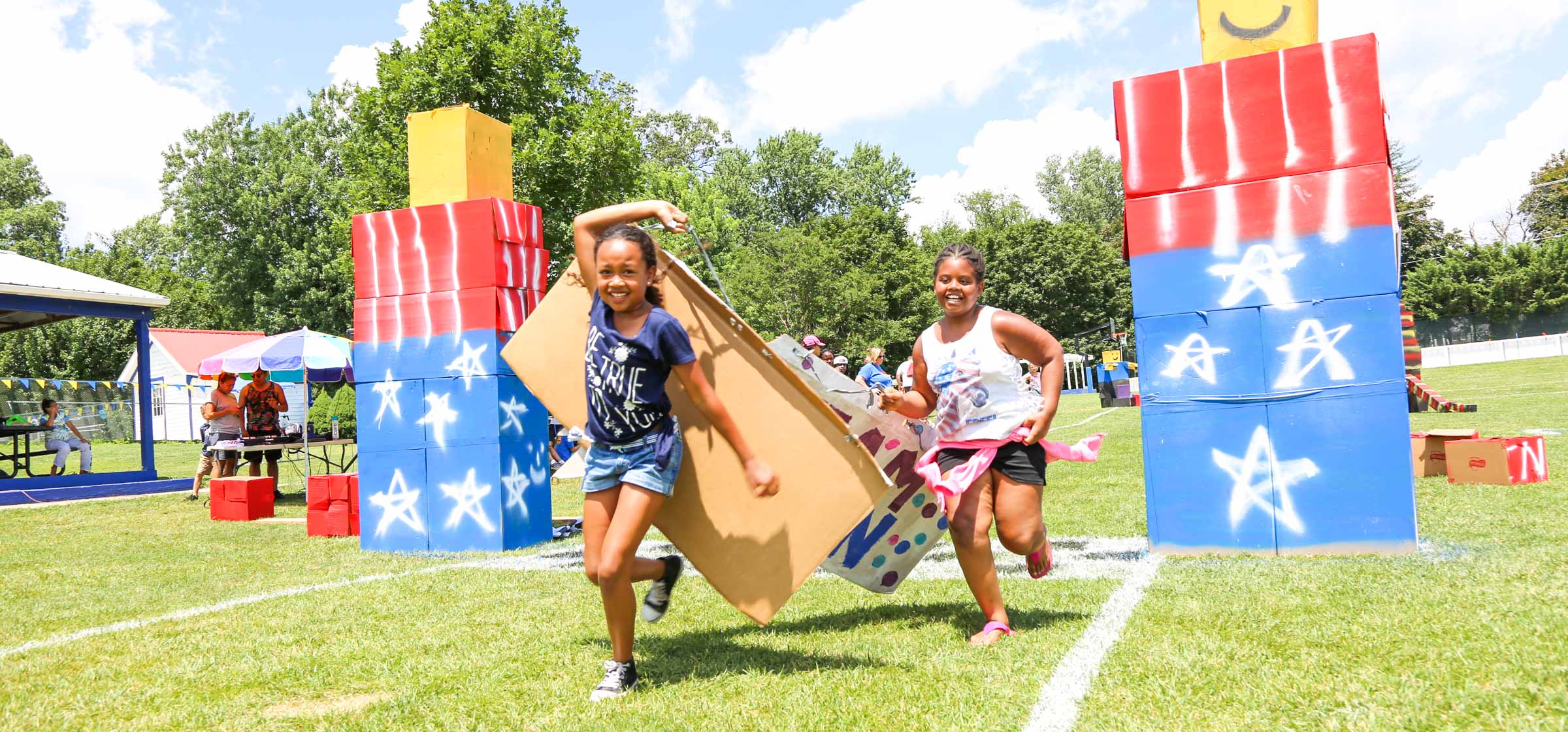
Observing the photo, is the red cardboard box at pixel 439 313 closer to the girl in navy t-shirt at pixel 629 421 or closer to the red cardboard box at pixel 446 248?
the red cardboard box at pixel 446 248

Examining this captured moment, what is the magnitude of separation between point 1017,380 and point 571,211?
23927mm

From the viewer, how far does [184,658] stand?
4926mm

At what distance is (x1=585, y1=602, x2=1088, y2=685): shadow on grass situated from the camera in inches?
173

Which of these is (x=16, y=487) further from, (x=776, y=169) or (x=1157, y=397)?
(x=776, y=169)

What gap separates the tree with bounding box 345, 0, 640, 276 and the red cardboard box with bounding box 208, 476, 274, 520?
1500 centimetres

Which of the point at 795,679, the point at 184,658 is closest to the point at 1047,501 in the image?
the point at 795,679

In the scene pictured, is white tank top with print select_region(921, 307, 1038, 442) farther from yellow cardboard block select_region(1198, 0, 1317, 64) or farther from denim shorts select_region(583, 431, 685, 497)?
yellow cardboard block select_region(1198, 0, 1317, 64)

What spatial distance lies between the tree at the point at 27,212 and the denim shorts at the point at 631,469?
6221cm

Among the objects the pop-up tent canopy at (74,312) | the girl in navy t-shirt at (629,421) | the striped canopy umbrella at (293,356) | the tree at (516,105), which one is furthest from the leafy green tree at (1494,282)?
the girl in navy t-shirt at (629,421)

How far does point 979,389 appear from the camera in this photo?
4887 millimetres

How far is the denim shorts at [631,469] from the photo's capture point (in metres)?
4.14

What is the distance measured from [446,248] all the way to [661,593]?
5.16 meters

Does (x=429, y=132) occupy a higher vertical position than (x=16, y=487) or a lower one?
higher

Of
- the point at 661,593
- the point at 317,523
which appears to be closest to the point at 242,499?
the point at 317,523
